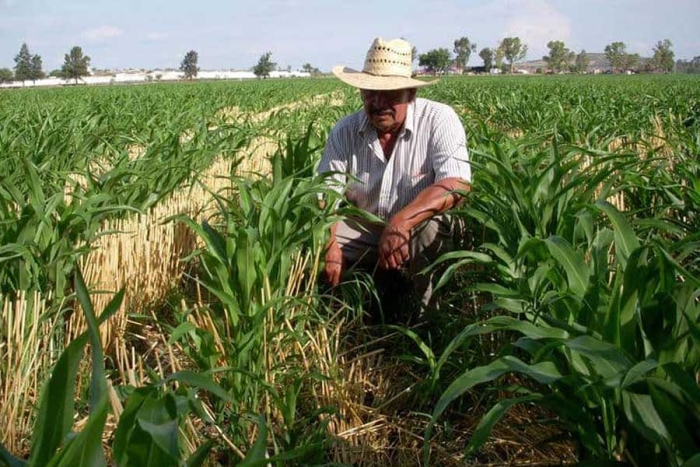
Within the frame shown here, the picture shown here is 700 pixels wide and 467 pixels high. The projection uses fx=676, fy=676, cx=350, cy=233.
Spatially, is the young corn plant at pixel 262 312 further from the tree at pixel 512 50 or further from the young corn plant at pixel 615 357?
the tree at pixel 512 50

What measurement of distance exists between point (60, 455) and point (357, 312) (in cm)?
196

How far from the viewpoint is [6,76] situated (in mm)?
90250

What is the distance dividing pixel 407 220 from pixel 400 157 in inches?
17.6

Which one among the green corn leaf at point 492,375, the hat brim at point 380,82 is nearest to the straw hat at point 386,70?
the hat brim at point 380,82

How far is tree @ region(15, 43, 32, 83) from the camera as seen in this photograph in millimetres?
93312

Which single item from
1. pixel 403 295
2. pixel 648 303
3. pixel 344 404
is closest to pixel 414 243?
pixel 403 295

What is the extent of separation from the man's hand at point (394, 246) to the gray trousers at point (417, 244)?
7 cm

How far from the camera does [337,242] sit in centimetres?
296

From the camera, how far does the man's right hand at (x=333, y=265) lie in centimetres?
274

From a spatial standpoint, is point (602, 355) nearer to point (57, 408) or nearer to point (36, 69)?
point (57, 408)

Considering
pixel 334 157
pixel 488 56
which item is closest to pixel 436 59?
pixel 488 56

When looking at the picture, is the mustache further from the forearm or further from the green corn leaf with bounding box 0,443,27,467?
the green corn leaf with bounding box 0,443,27,467

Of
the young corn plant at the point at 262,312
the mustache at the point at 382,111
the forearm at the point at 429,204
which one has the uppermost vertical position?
the mustache at the point at 382,111

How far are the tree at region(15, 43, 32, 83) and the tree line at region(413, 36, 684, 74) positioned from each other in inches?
2147
